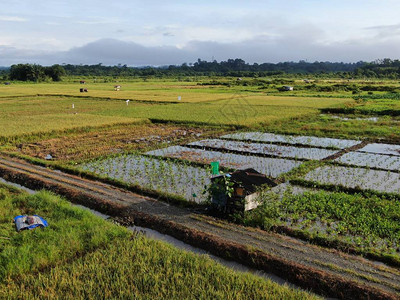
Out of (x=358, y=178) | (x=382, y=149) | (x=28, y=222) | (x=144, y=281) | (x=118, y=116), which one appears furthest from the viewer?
(x=118, y=116)

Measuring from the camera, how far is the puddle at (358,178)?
9938 mm

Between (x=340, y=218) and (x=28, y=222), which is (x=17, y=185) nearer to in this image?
(x=28, y=222)

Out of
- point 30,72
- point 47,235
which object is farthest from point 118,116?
point 30,72

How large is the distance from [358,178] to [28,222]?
30.5 ft

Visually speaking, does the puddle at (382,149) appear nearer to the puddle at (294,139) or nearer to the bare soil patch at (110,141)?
the puddle at (294,139)

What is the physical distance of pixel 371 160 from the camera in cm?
1309

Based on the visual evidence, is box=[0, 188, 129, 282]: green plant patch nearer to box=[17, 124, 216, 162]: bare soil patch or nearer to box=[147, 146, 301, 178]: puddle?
box=[17, 124, 216, 162]: bare soil patch

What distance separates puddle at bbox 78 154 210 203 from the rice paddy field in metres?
0.03

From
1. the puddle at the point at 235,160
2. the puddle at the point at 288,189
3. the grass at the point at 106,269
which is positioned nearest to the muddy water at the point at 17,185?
the grass at the point at 106,269

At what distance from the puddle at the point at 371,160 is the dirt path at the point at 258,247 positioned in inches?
281

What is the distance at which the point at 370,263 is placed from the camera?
5844mm

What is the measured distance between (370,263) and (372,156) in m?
9.03

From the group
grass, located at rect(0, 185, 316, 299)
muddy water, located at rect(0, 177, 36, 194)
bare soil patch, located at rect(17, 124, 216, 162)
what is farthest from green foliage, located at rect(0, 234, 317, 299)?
bare soil patch, located at rect(17, 124, 216, 162)

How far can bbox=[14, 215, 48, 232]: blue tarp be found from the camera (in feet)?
22.1
